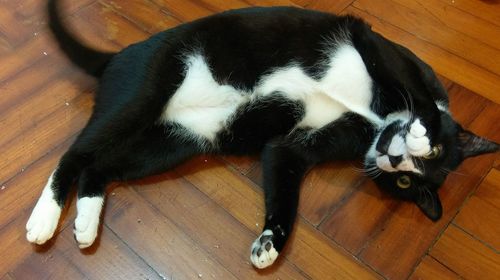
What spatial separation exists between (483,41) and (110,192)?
1.26 metres

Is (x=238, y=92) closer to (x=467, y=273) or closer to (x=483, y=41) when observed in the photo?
(x=467, y=273)

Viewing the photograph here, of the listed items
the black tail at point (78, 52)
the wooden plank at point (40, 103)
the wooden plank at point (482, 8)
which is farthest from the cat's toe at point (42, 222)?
the wooden plank at point (482, 8)

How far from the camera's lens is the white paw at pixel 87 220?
998mm

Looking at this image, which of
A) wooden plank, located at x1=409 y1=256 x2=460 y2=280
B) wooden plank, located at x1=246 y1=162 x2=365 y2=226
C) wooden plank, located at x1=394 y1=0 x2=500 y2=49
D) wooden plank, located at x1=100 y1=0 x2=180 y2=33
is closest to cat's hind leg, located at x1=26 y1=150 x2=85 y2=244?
wooden plank, located at x1=246 y1=162 x2=365 y2=226

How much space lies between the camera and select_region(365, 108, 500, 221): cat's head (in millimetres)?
1006

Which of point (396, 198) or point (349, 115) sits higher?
point (349, 115)

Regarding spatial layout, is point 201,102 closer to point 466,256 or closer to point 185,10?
point 185,10

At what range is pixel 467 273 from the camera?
A: 3.42ft

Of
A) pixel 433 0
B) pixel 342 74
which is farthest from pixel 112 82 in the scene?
pixel 433 0

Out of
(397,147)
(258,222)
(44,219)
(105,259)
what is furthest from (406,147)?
(44,219)

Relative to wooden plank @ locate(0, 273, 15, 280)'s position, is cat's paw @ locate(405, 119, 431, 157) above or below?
above

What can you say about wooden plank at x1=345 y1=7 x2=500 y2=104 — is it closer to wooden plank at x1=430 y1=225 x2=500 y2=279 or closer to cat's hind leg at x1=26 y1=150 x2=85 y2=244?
wooden plank at x1=430 y1=225 x2=500 y2=279

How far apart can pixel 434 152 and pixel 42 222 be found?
888 millimetres

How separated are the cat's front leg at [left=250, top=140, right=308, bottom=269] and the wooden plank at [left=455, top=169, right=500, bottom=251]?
0.41 m
